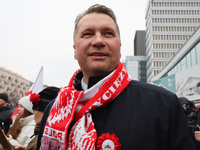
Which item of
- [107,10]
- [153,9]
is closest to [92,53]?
→ [107,10]

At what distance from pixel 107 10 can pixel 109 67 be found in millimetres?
550

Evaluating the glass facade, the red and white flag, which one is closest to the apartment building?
the glass facade

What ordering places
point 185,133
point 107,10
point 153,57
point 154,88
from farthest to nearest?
1. point 153,57
2. point 107,10
3. point 154,88
4. point 185,133

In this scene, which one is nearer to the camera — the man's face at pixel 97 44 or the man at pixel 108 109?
the man at pixel 108 109

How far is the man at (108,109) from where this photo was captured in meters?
1.20

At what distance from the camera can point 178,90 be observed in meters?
11.4

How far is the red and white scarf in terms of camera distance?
1272 millimetres

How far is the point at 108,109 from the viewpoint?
53.5 inches

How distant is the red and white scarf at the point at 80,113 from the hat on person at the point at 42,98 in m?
1.92

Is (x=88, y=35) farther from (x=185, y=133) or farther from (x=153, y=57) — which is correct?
(x=153, y=57)

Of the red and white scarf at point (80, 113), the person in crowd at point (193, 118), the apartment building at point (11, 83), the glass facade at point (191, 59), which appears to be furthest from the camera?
the apartment building at point (11, 83)

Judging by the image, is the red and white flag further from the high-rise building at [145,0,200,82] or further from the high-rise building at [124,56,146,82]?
the high-rise building at [124,56,146,82]

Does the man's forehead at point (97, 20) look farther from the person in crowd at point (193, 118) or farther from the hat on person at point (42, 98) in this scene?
the person in crowd at point (193, 118)

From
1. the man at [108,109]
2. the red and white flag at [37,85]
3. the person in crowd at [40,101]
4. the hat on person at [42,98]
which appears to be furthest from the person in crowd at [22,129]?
the man at [108,109]
